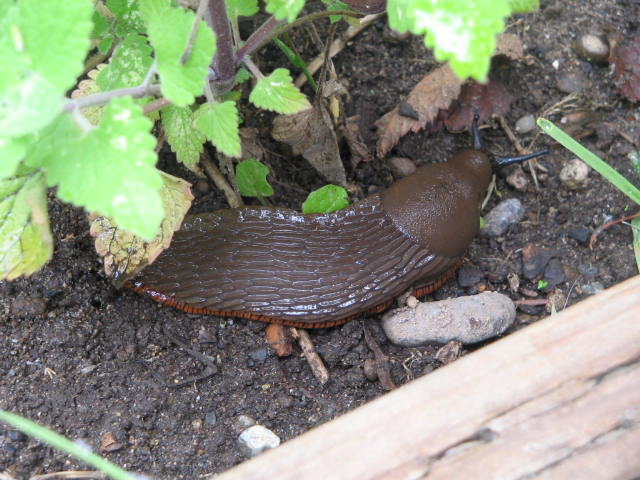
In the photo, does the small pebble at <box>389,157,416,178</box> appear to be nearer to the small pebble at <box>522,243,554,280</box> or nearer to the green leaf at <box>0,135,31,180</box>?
the small pebble at <box>522,243,554,280</box>

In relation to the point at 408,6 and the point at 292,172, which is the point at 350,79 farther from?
the point at 408,6

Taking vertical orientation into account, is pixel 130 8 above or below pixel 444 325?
above

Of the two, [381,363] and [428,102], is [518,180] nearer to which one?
[428,102]

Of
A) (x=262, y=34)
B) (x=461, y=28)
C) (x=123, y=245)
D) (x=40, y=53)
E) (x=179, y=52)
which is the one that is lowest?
(x=123, y=245)

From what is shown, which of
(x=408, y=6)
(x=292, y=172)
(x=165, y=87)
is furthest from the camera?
(x=292, y=172)

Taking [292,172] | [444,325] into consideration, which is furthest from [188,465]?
[292,172]

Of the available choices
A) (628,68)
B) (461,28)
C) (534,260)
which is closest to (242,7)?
(461,28)

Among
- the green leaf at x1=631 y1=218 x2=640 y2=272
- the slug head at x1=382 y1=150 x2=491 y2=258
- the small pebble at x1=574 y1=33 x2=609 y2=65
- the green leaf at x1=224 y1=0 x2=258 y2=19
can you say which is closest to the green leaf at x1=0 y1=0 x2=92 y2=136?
the green leaf at x1=224 y1=0 x2=258 y2=19

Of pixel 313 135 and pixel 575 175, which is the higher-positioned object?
pixel 313 135
